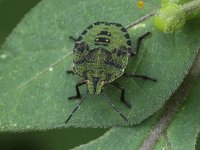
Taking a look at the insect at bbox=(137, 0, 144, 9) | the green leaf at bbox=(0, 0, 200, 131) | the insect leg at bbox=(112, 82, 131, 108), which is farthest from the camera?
the insect at bbox=(137, 0, 144, 9)

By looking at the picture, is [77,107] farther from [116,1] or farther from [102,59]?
[116,1]

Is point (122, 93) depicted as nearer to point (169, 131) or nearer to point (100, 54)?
point (100, 54)

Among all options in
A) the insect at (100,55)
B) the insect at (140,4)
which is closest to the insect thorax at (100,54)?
the insect at (100,55)

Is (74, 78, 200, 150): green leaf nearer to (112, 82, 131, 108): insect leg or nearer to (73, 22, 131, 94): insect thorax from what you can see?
(112, 82, 131, 108): insect leg

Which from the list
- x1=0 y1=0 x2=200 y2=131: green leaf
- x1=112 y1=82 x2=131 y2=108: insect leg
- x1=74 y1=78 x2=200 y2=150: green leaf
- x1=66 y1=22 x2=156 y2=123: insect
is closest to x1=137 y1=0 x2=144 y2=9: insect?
x1=0 y1=0 x2=200 y2=131: green leaf

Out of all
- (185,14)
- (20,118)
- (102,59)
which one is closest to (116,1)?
(102,59)

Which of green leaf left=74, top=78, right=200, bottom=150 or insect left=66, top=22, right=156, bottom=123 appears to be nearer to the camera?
green leaf left=74, top=78, right=200, bottom=150
